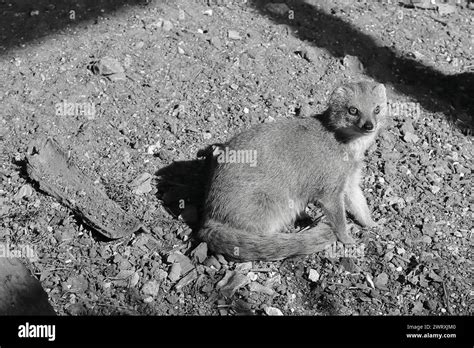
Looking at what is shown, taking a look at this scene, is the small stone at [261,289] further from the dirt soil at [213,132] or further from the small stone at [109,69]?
the small stone at [109,69]

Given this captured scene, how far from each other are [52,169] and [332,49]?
3.28m

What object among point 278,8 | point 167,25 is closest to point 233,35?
point 167,25

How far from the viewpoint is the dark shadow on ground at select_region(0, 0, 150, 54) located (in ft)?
20.4

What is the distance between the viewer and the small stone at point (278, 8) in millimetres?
6922

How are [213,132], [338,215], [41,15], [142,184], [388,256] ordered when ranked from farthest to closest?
[41,15]
[213,132]
[142,184]
[338,215]
[388,256]

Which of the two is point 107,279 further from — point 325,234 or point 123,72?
point 123,72

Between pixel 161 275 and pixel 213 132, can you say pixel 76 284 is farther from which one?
pixel 213 132

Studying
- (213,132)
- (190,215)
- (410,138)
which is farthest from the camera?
(410,138)

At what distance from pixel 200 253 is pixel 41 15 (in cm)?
351

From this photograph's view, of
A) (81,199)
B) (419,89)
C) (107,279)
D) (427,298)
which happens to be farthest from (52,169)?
(419,89)

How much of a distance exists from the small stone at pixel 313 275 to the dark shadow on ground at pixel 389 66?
247cm

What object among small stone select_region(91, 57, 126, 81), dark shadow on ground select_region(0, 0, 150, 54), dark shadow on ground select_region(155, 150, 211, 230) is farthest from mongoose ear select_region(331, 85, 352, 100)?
dark shadow on ground select_region(0, 0, 150, 54)

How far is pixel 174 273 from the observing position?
443 centimetres

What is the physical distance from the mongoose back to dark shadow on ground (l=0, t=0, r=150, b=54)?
262 centimetres
